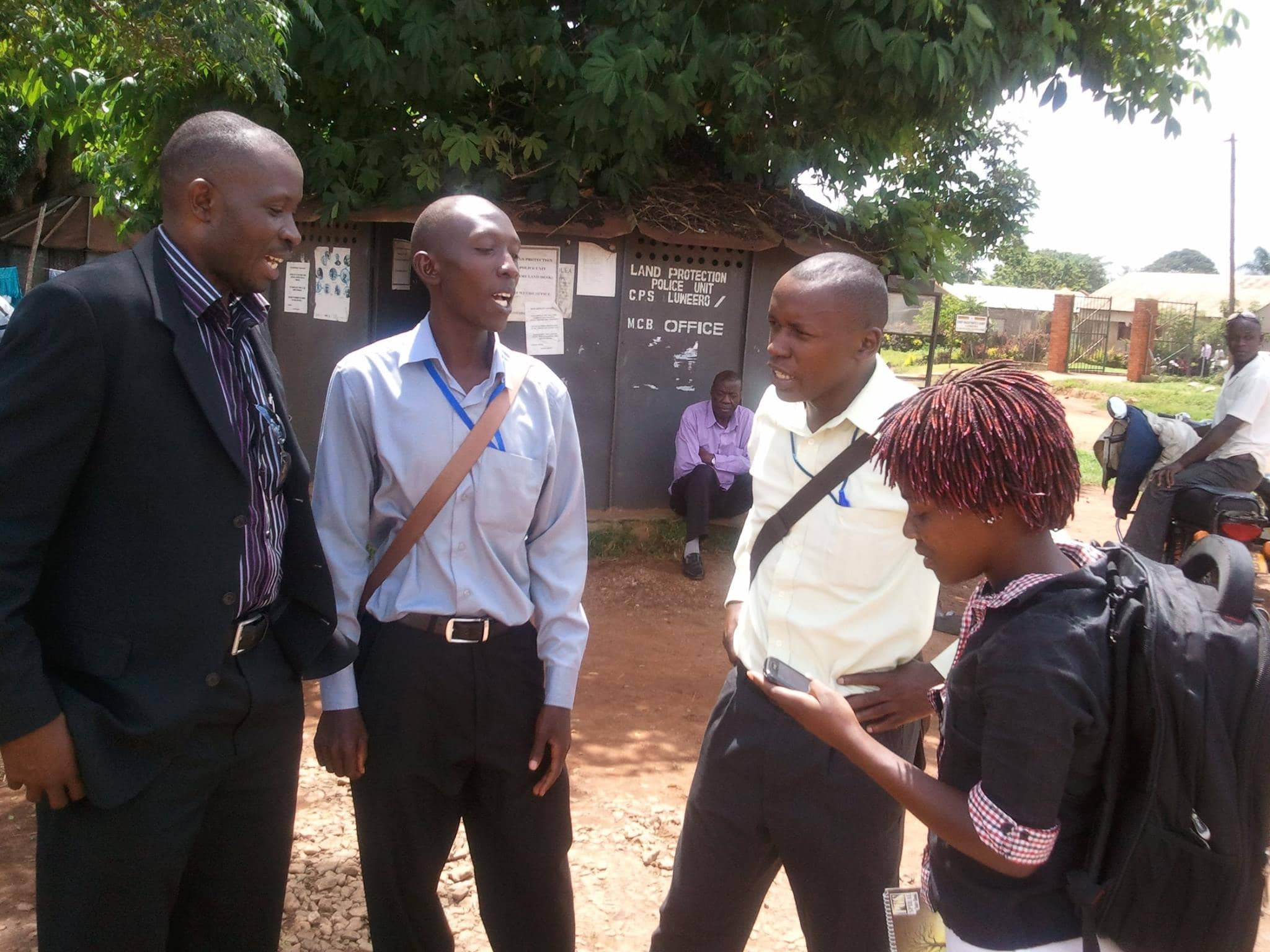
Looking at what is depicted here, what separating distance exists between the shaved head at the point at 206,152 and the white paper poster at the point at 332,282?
5.71m

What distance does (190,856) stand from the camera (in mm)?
2008

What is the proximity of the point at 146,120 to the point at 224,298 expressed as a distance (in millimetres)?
6074

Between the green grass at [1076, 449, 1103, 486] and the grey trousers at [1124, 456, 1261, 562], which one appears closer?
the grey trousers at [1124, 456, 1261, 562]

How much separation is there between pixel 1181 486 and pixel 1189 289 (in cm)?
4239

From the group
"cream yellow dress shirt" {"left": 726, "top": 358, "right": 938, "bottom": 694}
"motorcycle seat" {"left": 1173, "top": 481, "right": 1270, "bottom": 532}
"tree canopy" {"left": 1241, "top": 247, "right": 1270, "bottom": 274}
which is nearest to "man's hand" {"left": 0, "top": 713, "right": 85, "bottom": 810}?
"cream yellow dress shirt" {"left": 726, "top": 358, "right": 938, "bottom": 694}

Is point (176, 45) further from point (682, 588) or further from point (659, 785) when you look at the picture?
point (682, 588)

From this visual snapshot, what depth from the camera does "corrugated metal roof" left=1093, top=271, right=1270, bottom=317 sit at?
39.6m

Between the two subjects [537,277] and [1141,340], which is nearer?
[537,277]

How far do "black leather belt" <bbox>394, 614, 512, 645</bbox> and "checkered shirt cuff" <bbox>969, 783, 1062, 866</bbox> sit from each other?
1134 millimetres

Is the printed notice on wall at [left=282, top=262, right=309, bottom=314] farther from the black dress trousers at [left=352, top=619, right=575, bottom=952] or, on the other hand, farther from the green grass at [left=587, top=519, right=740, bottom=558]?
the black dress trousers at [left=352, top=619, right=575, bottom=952]

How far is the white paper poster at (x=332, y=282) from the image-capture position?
746cm

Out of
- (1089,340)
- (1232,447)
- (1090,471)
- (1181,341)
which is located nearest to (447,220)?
(1232,447)

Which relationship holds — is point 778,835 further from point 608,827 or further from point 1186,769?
point 608,827

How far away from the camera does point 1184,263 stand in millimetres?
84812
